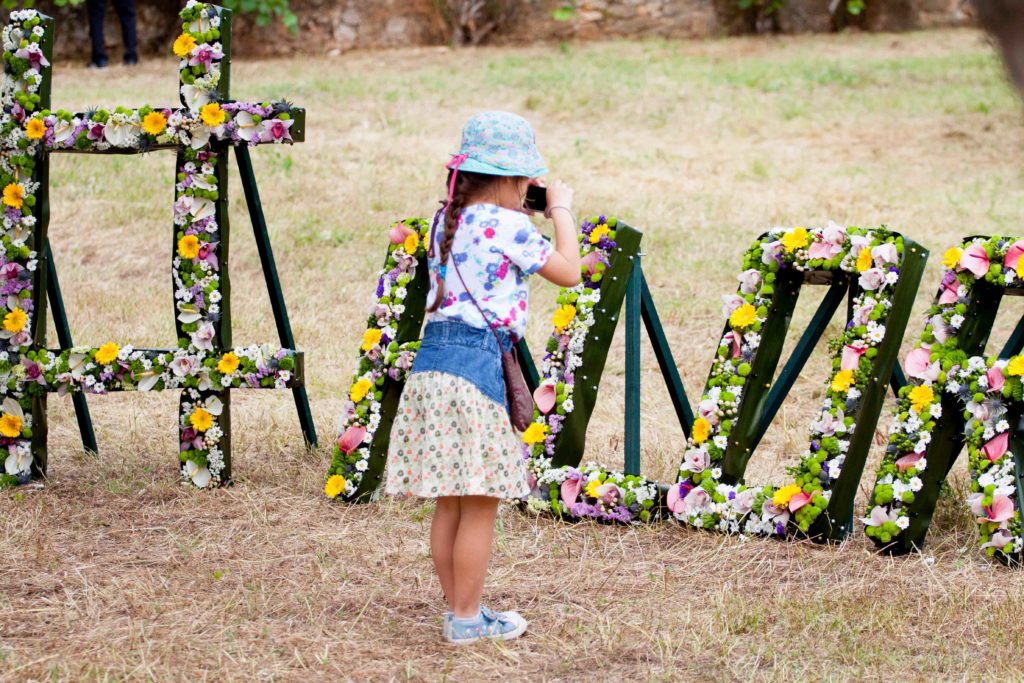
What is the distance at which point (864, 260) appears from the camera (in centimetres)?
418

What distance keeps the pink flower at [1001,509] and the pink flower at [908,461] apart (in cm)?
26

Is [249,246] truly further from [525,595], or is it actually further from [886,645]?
[886,645]

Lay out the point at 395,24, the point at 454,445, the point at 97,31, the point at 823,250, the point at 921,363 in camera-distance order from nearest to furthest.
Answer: the point at 454,445
the point at 921,363
the point at 823,250
the point at 97,31
the point at 395,24

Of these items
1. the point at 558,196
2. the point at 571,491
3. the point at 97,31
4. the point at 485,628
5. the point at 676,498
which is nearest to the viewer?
the point at 485,628

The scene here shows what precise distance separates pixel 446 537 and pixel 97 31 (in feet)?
41.9

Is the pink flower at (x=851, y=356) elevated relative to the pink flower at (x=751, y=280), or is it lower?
lower

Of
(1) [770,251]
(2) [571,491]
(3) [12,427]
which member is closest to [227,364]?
(3) [12,427]

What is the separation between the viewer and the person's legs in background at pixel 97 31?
47.6 feet

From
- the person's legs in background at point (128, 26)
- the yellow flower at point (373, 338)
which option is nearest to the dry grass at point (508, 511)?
the yellow flower at point (373, 338)

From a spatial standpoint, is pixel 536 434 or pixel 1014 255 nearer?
pixel 1014 255

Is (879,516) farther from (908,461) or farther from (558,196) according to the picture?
(558,196)

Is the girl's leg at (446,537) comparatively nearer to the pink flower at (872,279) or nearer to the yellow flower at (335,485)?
the yellow flower at (335,485)

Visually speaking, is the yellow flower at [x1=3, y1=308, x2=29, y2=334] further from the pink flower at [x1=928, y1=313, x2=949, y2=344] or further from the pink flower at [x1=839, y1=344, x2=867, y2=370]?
the pink flower at [x1=928, y1=313, x2=949, y2=344]

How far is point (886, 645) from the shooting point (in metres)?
3.39
